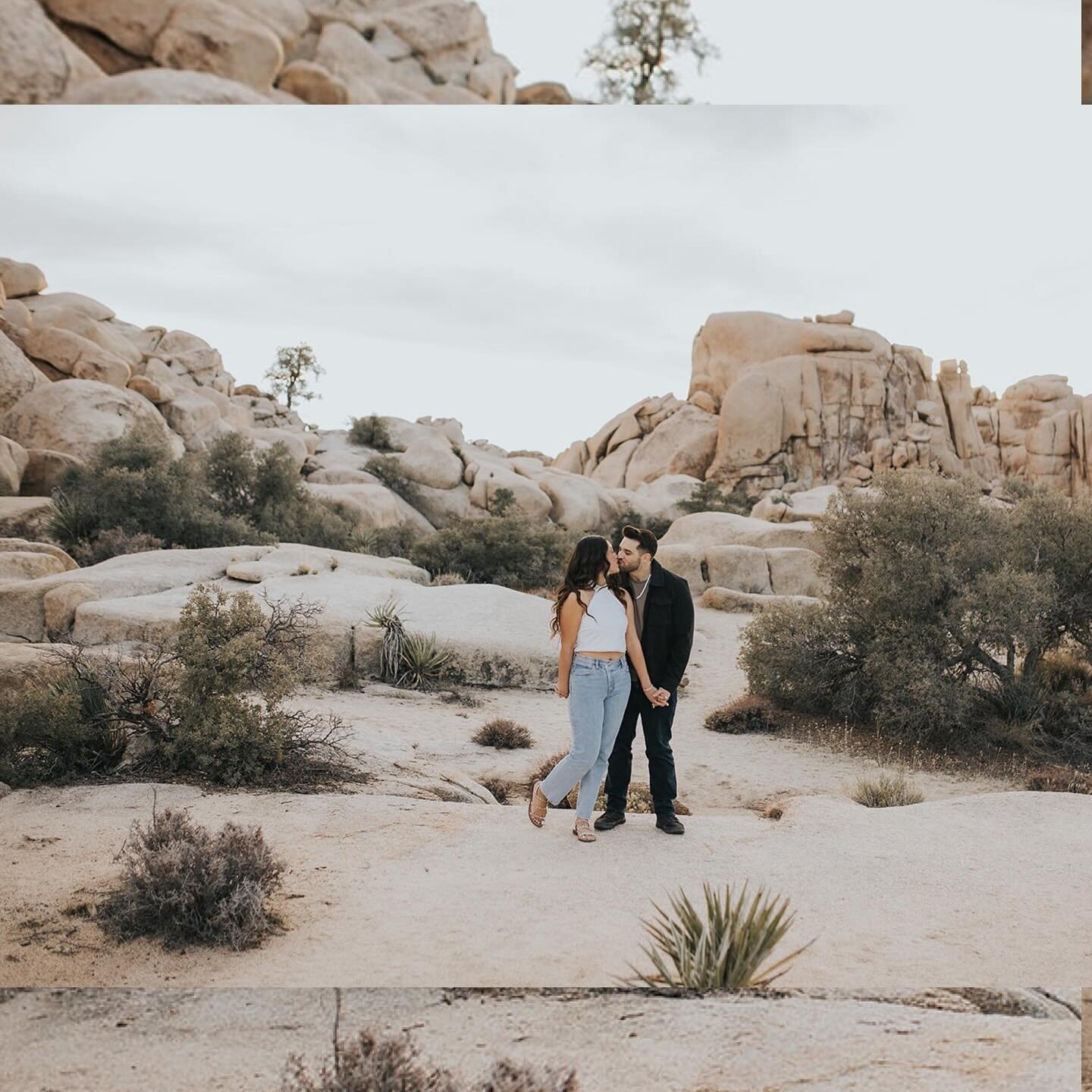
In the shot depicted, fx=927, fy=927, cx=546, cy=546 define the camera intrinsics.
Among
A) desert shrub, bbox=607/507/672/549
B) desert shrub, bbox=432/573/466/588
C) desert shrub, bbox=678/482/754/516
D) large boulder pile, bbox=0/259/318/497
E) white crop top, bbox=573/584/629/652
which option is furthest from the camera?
desert shrub, bbox=432/573/466/588

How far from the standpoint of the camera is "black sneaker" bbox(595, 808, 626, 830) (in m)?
4.80

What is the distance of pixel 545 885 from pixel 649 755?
0.98 meters

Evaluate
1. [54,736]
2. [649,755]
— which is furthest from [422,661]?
[649,755]

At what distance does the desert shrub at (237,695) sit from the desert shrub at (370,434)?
333cm

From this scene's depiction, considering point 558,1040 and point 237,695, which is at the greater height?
point 237,695

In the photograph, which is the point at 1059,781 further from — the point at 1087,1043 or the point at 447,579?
the point at 447,579

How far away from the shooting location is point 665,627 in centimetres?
479

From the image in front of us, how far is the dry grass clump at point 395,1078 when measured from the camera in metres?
2.83

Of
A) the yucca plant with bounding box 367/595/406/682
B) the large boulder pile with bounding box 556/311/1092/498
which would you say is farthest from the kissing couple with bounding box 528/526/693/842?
the yucca plant with bounding box 367/595/406/682

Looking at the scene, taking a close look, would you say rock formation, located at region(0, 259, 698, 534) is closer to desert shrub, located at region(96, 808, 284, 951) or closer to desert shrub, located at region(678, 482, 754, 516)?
desert shrub, located at region(678, 482, 754, 516)

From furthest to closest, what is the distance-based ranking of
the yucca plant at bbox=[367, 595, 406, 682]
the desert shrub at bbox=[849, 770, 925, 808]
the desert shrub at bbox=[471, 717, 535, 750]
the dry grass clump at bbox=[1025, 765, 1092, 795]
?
the yucca plant at bbox=[367, 595, 406, 682]
the desert shrub at bbox=[471, 717, 535, 750]
the dry grass clump at bbox=[1025, 765, 1092, 795]
the desert shrub at bbox=[849, 770, 925, 808]

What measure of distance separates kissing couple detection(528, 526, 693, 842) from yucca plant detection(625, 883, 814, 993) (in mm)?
1040

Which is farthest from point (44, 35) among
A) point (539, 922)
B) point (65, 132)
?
point (539, 922)

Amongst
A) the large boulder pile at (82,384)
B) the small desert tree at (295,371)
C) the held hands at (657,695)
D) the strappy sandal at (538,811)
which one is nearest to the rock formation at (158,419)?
the large boulder pile at (82,384)
